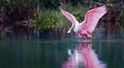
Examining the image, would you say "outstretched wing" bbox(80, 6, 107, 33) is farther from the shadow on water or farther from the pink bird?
the shadow on water

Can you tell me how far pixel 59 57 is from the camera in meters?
12.9

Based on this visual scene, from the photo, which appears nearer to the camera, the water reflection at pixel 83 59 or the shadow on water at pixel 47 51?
the water reflection at pixel 83 59

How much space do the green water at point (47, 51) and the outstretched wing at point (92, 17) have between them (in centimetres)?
47

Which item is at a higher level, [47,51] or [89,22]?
[89,22]

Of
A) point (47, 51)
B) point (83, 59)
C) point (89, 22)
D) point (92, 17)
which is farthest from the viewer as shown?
point (89, 22)

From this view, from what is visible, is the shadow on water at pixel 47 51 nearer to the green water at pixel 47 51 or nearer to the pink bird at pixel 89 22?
the green water at pixel 47 51

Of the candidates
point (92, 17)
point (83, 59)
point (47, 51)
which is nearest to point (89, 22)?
point (92, 17)

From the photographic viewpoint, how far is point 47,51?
46.9ft

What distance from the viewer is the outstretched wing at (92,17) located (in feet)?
55.2

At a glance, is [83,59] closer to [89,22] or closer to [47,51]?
[47,51]

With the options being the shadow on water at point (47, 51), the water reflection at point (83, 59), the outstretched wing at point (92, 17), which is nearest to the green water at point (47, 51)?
the shadow on water at point (47, 51)

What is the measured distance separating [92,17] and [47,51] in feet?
10.1

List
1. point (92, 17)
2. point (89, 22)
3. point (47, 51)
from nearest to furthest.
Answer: point (47, 51) → point (92, 17) → point (89, 22)

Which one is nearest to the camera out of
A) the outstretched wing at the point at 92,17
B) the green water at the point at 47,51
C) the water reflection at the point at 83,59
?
the water reflection at the point at 83,59
